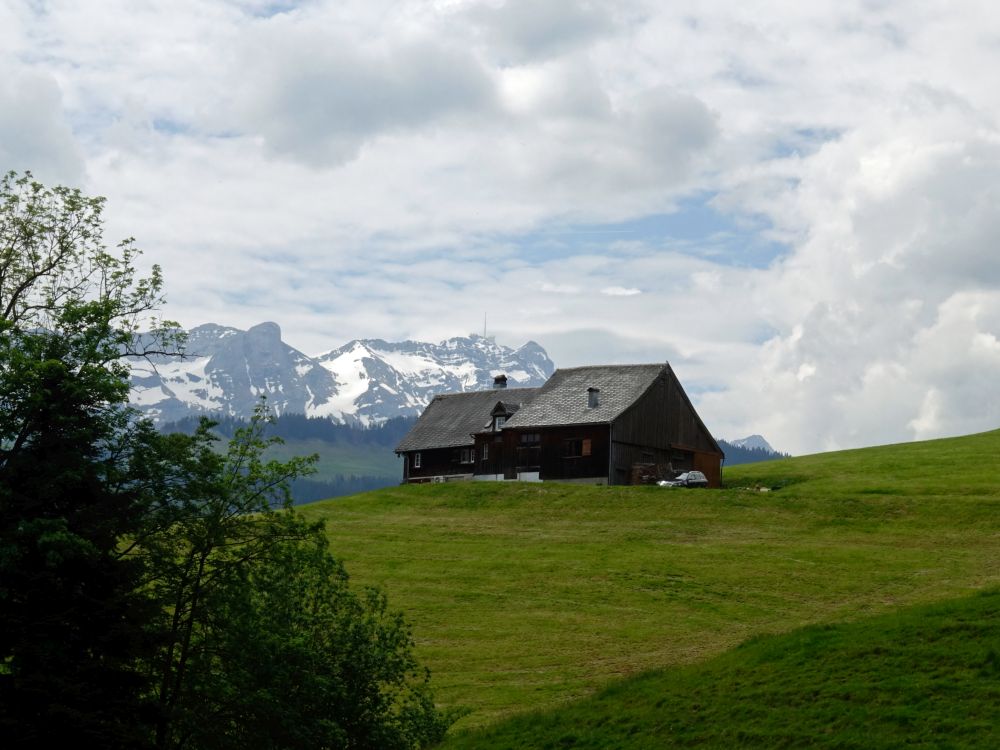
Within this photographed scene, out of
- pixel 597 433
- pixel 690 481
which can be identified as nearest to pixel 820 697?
pixel 690 481

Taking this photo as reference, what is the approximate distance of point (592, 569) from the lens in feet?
196

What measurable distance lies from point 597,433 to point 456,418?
2154 centimetres

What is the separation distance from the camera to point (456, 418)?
109 meters

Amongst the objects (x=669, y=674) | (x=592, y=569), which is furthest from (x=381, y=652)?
(x=592, y=569)

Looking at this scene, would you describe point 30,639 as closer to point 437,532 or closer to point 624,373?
point 437,532

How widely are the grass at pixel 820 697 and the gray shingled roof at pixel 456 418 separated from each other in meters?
65.0

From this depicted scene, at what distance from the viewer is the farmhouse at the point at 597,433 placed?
90375 millimetres

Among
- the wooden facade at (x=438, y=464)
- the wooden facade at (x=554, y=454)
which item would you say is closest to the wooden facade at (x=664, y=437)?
the wooden facade at (x=554, y=454)

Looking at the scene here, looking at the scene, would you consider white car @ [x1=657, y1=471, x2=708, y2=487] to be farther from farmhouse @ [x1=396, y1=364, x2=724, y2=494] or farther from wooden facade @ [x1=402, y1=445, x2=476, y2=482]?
wooden facade @ [x1=402, y1=445, x2=476, y2=482]

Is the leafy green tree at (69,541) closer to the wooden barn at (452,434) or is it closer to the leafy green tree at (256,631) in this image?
the leafy green tree at (256,631)

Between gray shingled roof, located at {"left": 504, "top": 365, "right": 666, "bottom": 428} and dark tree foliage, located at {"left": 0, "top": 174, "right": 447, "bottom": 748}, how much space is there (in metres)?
58.7

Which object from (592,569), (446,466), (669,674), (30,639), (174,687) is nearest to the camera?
(30,639)

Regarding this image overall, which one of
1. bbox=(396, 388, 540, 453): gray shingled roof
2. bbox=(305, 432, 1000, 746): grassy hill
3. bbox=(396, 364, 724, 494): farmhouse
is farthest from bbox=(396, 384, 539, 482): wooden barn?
bbox=(305, 432, 1000, 746): grassy hill

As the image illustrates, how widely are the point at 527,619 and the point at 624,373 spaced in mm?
45738
